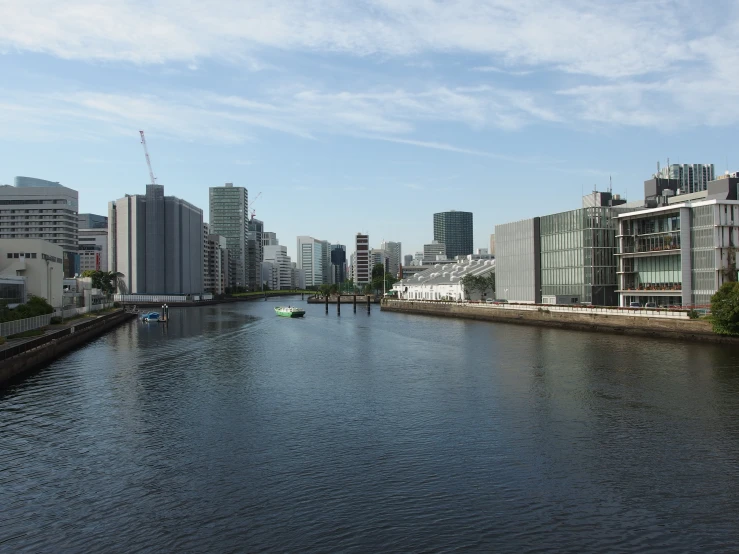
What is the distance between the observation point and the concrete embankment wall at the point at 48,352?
3688cm

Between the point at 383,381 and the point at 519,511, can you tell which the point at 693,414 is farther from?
the point at 383,381

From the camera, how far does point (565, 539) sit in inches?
587

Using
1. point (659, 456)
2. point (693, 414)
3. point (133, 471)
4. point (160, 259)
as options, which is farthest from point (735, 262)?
point (160, 259)

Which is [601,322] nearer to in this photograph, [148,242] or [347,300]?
[347,300]

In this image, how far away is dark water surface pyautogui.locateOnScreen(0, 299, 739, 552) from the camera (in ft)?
50.5

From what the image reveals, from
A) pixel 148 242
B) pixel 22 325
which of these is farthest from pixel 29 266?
pixel 148 242

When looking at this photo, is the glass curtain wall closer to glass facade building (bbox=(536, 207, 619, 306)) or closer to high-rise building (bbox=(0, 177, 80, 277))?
glass facade building (bbox=(536, 207, 619, 306))

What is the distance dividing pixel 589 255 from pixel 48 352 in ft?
215

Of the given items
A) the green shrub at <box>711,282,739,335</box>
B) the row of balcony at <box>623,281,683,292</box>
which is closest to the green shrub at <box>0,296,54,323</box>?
the green shrub at <box>711,282,739,335</box>

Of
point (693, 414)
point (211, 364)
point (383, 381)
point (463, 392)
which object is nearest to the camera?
point (693, 414)

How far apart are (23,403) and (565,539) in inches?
1095

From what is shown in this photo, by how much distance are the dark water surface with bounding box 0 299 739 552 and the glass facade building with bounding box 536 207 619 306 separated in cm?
4082

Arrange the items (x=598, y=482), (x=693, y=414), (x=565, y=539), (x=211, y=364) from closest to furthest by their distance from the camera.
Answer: (x=565, y=539) < (x=598, y=482) < (x=693, y=414) < (x=211, y=364)

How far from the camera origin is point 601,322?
6569 centimetres
